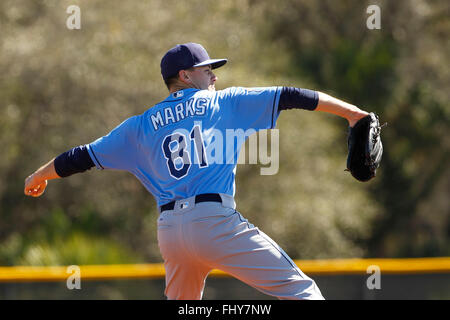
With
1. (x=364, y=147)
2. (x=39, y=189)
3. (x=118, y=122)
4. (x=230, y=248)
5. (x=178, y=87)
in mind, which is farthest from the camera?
(x=118, y=122)

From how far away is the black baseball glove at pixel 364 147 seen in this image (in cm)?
369

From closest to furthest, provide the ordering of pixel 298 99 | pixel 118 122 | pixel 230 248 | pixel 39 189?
pixel 230 248 → pixel 298 99 → pixel 39 189 → pixel 118 122

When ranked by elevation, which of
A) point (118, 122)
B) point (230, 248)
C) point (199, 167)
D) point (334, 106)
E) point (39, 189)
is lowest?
point (230, 248)

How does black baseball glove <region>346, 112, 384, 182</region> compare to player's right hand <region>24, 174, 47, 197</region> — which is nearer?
black baseball glove <region>346, 112, 384, 182</region>

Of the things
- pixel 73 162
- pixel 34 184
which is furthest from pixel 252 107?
pixel 34 184

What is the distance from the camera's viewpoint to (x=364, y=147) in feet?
12.3

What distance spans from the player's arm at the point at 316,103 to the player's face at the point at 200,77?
20.0 inches

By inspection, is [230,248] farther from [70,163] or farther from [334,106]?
[70,163]

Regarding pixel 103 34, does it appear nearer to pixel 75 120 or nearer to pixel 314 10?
pixel 75 120

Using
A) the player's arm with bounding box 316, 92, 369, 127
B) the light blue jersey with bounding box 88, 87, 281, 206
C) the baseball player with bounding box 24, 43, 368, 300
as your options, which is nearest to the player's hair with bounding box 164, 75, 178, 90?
the baseball player with bounding box 24, 43, 368, 300

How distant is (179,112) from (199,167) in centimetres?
33

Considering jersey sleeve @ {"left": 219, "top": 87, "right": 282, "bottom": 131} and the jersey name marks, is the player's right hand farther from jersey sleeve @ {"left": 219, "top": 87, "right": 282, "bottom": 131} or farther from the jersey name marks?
jersey sleeve @ {"left": 219, "top": 87, "right": 282, "bottom": 131}

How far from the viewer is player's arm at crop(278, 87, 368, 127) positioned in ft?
11.5

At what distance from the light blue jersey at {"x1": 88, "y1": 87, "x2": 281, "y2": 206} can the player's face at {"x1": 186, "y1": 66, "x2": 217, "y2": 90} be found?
113 mm
